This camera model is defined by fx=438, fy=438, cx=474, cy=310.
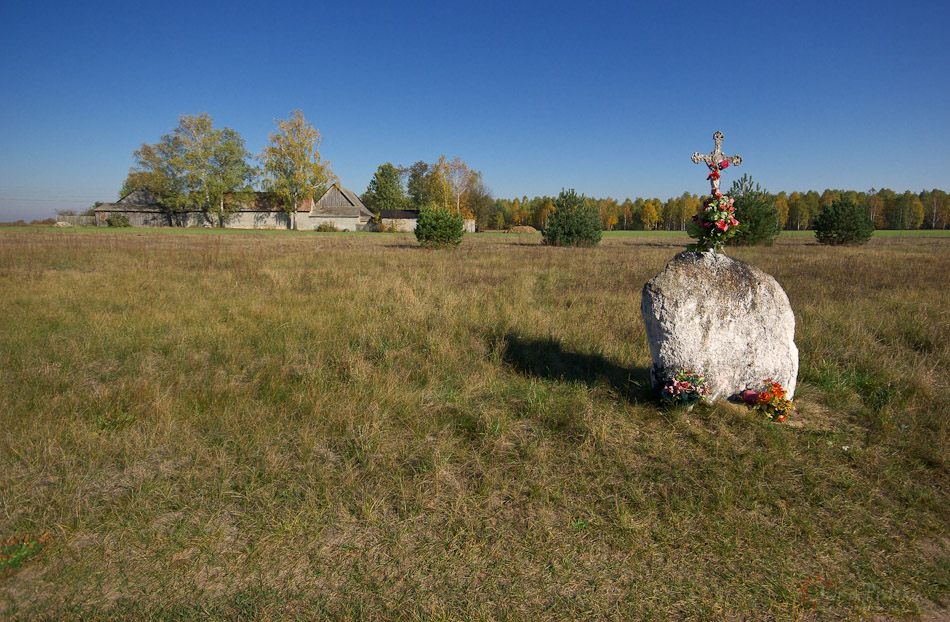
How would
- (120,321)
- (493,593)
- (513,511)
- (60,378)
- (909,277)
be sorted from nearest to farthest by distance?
(493,593) → (513,511) → (60,378) → (120,321) → (909,277)

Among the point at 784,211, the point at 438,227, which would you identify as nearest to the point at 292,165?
the point at 438,227

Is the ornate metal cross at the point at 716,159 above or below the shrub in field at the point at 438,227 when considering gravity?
below

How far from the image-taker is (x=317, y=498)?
300cm

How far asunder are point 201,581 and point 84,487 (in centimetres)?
143

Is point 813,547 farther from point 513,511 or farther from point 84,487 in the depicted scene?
point 84,487

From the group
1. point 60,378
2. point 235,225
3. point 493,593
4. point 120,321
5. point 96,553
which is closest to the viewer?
point 493,593

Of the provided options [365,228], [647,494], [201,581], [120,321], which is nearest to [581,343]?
[647,494]

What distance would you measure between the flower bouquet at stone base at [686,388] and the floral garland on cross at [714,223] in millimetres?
1302

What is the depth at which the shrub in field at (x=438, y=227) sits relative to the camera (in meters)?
23.3

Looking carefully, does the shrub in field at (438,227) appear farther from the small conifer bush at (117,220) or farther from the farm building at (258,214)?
the small conifer bush at (117,220)

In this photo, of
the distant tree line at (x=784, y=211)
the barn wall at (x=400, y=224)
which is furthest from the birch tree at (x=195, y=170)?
the distant tree line at (x=784, y=211)

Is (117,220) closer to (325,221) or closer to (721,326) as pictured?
(325,221)

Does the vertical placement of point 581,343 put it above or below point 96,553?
above

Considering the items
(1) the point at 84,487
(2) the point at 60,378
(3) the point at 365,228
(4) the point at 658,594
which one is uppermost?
(3) the point at 365,228
